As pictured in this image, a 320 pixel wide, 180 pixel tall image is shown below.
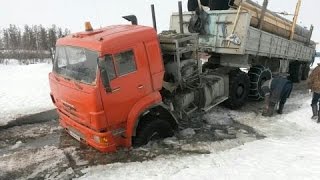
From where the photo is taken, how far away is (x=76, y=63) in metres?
7.32

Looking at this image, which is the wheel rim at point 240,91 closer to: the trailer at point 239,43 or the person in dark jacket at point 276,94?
the trailer at point 239,43

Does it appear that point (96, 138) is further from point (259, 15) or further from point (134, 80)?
point (259, 15)

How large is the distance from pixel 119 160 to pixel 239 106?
478 centimetres

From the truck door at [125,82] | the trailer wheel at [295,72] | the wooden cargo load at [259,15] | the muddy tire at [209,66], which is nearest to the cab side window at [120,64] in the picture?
the truck door at [125,82]

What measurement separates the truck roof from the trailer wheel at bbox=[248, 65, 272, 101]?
4.75 meters

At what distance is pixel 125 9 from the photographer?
1487 inches

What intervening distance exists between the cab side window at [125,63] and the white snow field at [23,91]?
4.84 meters

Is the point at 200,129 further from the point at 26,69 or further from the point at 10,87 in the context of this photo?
the point at 26,69

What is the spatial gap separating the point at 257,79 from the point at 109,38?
5843 mm

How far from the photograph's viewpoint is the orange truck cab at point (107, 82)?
683 cm

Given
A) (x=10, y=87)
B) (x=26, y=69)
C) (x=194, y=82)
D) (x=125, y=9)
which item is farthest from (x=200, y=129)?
(x=125, y=9)

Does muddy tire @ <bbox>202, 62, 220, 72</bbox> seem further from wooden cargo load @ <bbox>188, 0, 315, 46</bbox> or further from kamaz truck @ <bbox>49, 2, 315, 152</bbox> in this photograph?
wooden cargo load @ <bbox>188, 0, 315, 46</bbox>

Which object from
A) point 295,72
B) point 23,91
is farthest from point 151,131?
point 295,72

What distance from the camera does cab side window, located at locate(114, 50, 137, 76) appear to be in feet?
23.0
